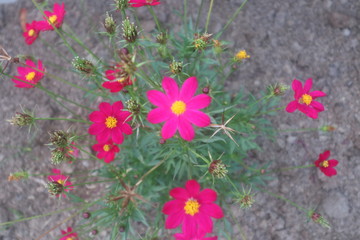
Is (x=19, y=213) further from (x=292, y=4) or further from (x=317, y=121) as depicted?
(x=292, y=4)

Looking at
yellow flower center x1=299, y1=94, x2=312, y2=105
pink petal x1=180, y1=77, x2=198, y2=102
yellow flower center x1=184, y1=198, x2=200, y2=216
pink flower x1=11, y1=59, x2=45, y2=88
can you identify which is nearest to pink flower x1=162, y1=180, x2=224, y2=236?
yellow flower center x1=184, y1=198, x2=200, y2=216

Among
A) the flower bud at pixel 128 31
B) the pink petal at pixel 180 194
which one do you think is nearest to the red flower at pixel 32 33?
the flower bud at pixel 128 31

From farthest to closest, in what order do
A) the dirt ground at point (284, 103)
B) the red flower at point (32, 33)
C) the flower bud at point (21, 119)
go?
the dirt ground at point (284, 103), the red flower at point (32, 33), the flower bud at point (21, 119)

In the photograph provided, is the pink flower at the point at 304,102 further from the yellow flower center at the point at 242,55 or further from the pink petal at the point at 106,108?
the pink petal at the point at 106,108

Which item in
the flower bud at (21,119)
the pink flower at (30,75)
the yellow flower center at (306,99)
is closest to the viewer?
the flower bud at (21,119)

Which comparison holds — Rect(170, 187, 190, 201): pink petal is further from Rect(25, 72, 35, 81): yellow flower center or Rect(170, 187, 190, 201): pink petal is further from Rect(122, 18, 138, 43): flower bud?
Rect(25, 72, 35, 81): yellow flower center

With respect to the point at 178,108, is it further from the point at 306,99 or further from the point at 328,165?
the point at 328,165

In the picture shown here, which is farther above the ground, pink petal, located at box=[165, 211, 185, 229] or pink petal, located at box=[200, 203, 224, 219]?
pink petal, located at box=[200, 203, 224, 219]

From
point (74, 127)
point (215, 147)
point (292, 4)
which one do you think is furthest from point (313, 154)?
point (74, 127)
